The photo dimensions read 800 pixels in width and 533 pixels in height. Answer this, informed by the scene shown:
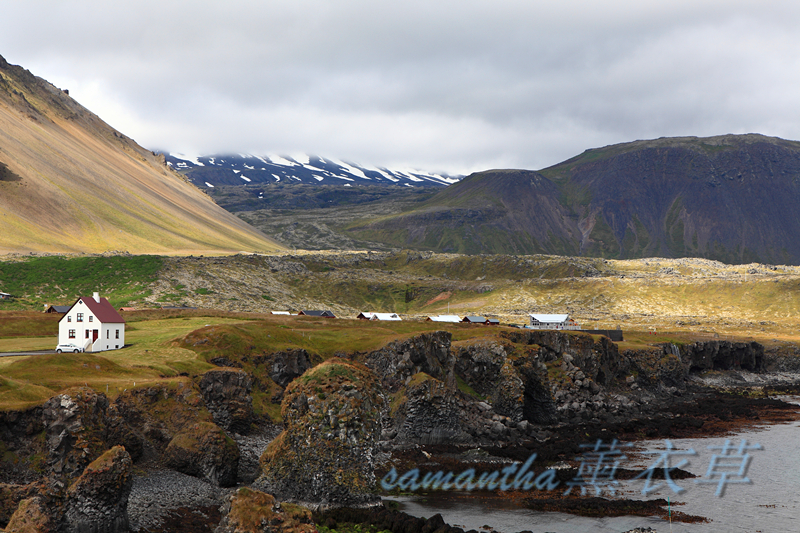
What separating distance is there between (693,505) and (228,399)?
4192cm

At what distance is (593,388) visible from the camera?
88812 mm

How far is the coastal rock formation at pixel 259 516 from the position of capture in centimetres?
2809

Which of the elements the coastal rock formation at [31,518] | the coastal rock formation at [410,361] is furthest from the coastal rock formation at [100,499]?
the coastal rock formation at [410,361]

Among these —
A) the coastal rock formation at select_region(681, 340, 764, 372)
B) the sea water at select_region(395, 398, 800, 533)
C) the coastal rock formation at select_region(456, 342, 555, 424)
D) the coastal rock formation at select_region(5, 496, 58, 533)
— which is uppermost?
the coastal rock formation at select_region(5, 496, 58, 533)

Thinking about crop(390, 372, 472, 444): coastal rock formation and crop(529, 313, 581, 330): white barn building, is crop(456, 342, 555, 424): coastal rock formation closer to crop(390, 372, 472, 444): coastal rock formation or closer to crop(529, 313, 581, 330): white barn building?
crop(390, 372, 472, 444): coastal rock formation

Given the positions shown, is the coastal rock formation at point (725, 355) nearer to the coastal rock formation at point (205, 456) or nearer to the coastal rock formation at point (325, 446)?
the coastal rock formation at point (325, 446)

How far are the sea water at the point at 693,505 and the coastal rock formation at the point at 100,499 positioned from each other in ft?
64.6

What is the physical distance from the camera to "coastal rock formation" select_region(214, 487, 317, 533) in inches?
1106

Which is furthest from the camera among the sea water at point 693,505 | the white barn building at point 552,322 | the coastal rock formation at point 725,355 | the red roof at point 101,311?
the white barn building at point 552,322

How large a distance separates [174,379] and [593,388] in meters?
61.2

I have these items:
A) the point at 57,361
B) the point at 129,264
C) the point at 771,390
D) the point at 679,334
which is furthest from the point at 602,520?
the point at 129,264

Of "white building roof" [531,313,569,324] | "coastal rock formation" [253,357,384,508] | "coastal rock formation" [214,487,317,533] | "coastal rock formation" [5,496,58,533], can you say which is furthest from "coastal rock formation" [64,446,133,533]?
"white building roof" [531,313,569,324]

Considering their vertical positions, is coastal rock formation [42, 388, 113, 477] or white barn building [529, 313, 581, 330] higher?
coastal rock formation [42, 388, 113, 477]

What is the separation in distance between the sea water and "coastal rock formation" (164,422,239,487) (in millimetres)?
13278
